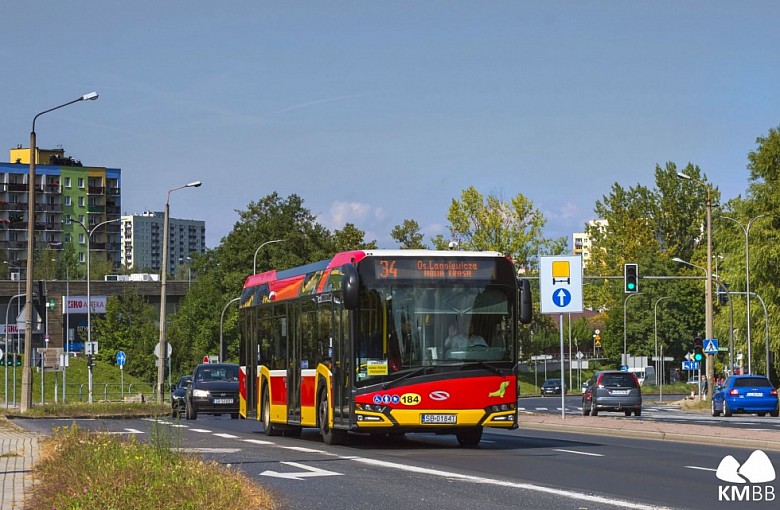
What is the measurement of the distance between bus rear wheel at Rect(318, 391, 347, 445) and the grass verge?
25.3 feet

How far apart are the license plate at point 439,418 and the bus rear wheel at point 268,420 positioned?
6.54 metres

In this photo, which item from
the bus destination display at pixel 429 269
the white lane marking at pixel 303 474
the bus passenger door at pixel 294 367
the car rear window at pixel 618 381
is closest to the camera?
the white lane marking at pixel 303 474

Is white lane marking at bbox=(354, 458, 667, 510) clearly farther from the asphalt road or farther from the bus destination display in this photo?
the bus destination display

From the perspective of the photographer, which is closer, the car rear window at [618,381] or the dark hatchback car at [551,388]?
the car rear window at [618,381]

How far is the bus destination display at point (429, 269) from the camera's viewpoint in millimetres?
22344

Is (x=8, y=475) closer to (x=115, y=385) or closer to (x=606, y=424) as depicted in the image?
(x=606, y=424)

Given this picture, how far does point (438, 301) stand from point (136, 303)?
9158cm

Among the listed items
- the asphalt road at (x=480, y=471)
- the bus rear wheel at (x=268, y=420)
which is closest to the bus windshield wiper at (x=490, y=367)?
the asphalt road at (x=480, y=471)

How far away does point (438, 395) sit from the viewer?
21.9 meters

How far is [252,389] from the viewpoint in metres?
29.5

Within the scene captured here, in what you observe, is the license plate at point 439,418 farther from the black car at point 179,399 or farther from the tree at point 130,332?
the tree at point 130,332

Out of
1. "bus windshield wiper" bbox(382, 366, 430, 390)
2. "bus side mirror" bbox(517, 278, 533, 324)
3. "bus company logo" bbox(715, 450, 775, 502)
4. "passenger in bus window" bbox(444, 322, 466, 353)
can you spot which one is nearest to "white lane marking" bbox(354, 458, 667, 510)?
"bus company logo" bbox(715, 450, 775, 502)

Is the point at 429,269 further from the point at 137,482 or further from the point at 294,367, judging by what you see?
the point at 137,482

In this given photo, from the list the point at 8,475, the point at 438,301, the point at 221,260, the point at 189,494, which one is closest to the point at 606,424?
the point at 438,301
